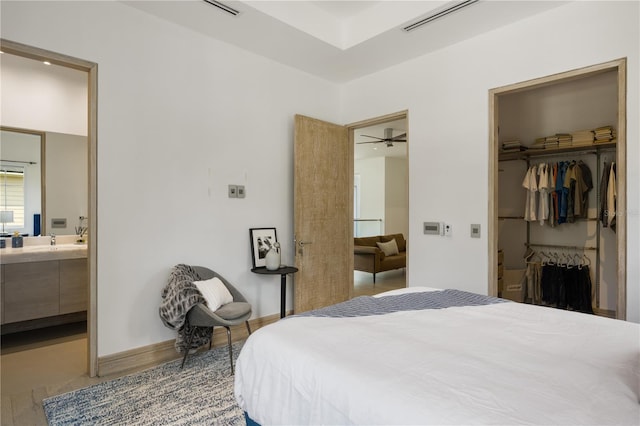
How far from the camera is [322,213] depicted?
13.5ft

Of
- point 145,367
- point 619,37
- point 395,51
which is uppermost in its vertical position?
point 395,51

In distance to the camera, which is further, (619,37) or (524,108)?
(524,108)

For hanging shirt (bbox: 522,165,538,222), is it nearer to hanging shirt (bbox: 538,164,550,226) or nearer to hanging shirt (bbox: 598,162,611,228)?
hanging shirt (bbox: 538,164,550,226)

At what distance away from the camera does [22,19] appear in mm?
Result: 2438

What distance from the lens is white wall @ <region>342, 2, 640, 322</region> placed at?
2.52 meters

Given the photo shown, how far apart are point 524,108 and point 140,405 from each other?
530 centimetres

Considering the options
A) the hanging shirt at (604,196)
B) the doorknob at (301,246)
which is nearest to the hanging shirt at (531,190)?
the hanging shirt at (604,196)

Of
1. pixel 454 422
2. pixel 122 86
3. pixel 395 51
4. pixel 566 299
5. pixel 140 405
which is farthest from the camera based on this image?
pixel 566 299

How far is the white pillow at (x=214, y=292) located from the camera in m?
2.90

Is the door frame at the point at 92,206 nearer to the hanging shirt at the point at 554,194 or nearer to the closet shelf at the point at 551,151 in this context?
the closet shelf at the point at 551,151

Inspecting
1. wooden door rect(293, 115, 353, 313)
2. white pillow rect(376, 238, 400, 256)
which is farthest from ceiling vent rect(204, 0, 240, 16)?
white pillow rect(376, 238, 400, 256)

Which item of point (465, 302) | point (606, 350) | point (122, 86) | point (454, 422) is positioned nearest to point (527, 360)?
point (606, 350)

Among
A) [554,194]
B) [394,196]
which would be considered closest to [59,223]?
[554,194]

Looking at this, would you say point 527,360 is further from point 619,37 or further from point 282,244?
point 282,244
